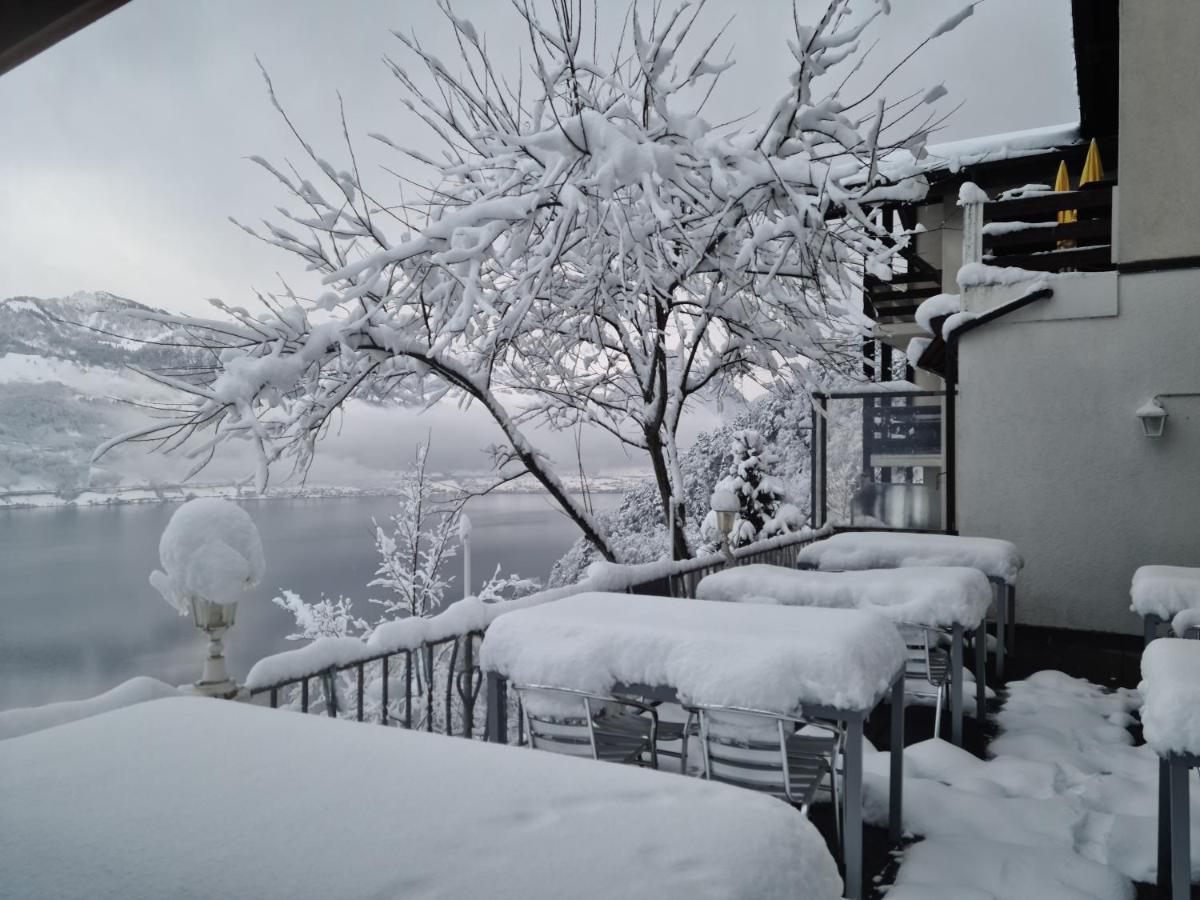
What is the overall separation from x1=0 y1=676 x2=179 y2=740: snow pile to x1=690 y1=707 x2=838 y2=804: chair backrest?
6.31ft

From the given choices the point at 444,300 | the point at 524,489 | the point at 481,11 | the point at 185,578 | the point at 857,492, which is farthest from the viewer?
the point at 524,489

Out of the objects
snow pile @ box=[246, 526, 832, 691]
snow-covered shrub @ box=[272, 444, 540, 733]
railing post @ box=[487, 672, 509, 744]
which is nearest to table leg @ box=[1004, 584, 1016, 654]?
snow pile @ box=[246, 526, 832, 691]

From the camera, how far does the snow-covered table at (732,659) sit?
2697 mm

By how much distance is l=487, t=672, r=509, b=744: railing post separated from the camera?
326 cm

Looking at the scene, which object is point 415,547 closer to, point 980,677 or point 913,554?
point 913,554

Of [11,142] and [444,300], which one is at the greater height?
[444,300]

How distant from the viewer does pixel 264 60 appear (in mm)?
4410

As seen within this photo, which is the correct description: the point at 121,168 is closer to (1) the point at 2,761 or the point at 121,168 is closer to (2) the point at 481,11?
(1) the point at 2,761

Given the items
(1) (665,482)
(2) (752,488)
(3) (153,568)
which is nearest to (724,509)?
(1) (665,482)

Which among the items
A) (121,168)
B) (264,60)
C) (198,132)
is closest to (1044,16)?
(264,60)

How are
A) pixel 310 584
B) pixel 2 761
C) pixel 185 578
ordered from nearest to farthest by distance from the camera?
1. pixel 2 761
2. pixel 185 578
3. pixel 310 584

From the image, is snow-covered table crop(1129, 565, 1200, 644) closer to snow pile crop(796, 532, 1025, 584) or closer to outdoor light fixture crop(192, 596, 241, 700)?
snow pile crop(796, 532, 1025, 584)

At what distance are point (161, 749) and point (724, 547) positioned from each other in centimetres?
511

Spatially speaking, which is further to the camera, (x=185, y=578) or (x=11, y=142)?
(x=185, y=578)
